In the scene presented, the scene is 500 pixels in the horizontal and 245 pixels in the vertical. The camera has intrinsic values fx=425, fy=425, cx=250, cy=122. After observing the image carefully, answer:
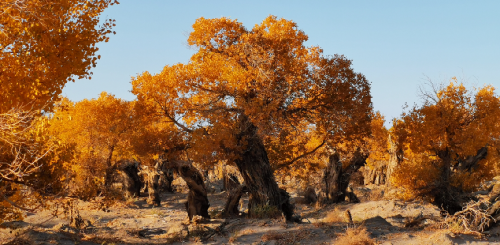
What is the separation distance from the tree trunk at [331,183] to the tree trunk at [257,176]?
1103 cm

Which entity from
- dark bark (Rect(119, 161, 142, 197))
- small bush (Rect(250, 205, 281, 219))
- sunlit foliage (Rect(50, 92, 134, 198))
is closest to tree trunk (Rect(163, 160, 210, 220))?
small bush (Rect(250, 205, 281, 219))

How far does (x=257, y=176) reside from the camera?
2117 cm

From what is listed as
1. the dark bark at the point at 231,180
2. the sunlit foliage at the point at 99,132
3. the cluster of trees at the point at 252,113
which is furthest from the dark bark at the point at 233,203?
the sunlit foliage at the point at 99,132

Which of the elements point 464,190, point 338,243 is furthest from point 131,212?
→ point 464,190

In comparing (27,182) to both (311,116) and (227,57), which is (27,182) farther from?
(311,116)

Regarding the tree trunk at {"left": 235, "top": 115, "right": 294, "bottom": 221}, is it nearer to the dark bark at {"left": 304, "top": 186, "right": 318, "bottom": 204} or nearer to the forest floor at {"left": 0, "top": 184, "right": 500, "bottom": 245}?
the forest floor at {"left": 0, "top": 184, "right": 500, "bottom": 245}

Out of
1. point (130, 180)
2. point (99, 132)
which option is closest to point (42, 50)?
point (99, 132)

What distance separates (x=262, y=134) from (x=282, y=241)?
18.1 ft

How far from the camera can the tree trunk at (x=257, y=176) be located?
811 inches

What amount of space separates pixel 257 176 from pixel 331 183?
12.9 m

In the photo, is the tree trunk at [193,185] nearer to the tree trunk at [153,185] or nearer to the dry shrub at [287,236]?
the dry shrub at [287,236]

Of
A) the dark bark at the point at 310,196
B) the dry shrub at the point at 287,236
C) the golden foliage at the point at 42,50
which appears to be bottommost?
the dry shrub at the point at 287,236

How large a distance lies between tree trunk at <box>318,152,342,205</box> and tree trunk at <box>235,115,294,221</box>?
11.0m

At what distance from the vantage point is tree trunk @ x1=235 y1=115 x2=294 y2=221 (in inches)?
811
